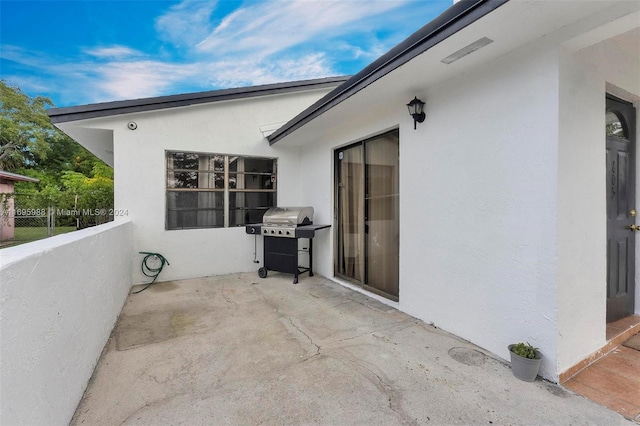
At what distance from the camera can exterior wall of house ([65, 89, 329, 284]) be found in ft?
16.9

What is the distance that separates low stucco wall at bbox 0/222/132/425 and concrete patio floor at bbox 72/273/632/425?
341 mm

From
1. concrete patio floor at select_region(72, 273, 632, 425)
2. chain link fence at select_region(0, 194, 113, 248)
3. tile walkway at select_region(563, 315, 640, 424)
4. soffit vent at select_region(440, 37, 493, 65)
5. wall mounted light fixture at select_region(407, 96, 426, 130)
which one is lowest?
concrete patio floor at select_region(72, 273, 632, 425)

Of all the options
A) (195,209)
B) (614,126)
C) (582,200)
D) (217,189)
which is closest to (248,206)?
(217,189)

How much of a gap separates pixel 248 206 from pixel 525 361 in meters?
5.44

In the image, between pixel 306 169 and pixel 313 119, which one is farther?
pixel 306 169

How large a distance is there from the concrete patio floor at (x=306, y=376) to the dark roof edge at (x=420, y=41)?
2794 mm

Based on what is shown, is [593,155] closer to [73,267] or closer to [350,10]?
[73,267]

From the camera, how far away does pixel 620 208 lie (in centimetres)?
287

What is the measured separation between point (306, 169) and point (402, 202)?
3159 millimetres

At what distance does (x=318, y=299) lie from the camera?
4.25 m

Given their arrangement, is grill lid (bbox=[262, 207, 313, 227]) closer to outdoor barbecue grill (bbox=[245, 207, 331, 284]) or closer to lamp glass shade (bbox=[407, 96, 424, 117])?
outdoor barbecue grill (bbox=[245, 207, 331, 284])

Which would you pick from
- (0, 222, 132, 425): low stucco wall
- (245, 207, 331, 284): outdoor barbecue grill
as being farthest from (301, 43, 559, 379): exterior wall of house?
(0, 222, 132, 425): low stucco wall

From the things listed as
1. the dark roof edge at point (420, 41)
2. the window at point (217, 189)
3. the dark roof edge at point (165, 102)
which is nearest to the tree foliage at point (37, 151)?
the dark roof edge at point (165, 102)

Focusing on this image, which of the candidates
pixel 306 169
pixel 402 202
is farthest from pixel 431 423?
pixel 306 169
